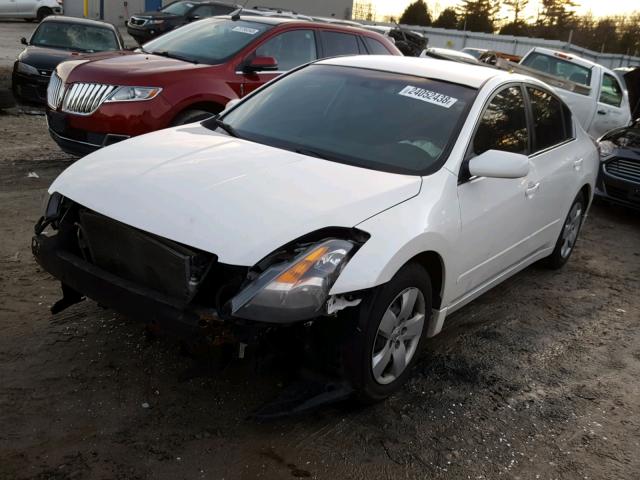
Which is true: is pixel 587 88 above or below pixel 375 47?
below

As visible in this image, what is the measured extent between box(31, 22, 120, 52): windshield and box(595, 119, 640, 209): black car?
8.36m

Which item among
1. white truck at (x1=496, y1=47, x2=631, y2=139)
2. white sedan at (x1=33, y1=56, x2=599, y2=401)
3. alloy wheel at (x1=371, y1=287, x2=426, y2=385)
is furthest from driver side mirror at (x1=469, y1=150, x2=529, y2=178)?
white truck at (x1=496, y1=47, x2=631, y2=139)

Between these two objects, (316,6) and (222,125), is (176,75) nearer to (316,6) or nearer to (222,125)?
→ (222,125)

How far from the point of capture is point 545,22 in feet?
191

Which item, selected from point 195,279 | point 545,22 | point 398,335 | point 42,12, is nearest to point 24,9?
point 42,12

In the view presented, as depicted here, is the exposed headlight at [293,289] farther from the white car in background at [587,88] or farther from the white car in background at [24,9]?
the white car in background at [24,9]

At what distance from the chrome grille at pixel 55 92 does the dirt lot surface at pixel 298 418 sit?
231 centimetres

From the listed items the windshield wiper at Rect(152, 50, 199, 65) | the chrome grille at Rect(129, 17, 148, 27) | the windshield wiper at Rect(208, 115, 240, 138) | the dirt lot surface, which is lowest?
the dirt lot surface

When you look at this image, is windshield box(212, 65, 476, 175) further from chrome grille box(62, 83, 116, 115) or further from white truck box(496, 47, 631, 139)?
white truck box(496, 47, 631, 139)

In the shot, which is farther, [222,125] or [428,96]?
[222,125]

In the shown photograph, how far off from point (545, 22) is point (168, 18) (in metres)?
47.3

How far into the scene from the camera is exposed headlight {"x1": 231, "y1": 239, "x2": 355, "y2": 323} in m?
2.72

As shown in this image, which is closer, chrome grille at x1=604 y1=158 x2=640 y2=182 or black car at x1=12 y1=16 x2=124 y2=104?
chrome grille at x1=604 y1=158 x2=640 y2=182

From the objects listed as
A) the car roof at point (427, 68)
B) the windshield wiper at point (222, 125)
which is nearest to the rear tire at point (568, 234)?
the car roof at point (427, 68)
